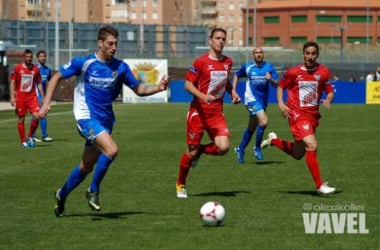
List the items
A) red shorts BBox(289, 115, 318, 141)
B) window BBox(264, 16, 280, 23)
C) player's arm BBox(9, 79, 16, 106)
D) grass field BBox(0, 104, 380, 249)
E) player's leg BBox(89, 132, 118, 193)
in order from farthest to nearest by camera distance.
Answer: window BBox(264, 16, 280, 23), player's arm BBox(9, 79, 16, 106), red shorts BBox(289, 115, 318, 141), player's leg BBox(89, 132, 118, 193), grass field BBox(0, 104, 380, 249)

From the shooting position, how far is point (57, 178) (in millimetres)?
→ 15320

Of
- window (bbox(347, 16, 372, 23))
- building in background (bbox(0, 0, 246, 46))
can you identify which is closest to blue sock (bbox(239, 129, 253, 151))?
building in background (bbox(0, 0, 246, 46))

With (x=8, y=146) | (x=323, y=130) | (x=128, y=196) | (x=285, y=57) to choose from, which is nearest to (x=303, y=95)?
(x=128, y=196)

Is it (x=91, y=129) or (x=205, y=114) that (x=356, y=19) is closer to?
(x=205, y=114)

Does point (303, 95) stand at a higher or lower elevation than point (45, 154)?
higher

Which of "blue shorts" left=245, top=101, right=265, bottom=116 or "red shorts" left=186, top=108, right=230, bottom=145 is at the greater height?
"red shorts" left=186, top=108, right=230, bottom=145

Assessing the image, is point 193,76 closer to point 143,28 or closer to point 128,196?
point 128,196

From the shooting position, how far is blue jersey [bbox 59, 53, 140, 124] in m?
11.2

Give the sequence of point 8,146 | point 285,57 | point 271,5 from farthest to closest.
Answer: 1. point 271,5
2. point 285,57
3. point 8,146

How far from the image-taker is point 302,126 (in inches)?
536

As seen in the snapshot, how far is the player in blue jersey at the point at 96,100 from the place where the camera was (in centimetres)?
1109

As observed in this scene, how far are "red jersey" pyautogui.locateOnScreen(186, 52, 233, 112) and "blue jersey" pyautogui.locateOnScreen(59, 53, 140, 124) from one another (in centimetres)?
184

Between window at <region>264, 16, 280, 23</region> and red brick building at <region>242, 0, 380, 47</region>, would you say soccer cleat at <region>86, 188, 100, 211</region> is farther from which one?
window at <region>264, 16, 280, 23</region>

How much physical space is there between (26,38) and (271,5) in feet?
177
